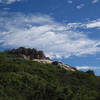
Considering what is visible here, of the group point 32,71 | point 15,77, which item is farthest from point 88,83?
point 15,77

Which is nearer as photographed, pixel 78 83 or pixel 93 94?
pixel 93 94

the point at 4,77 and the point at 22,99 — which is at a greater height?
the point at 4,77

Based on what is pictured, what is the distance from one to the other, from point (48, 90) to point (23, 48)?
33.0 meters

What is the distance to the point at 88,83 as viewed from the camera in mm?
37938

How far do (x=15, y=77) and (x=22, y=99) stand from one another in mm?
6719

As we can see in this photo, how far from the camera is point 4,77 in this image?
32.1 metres

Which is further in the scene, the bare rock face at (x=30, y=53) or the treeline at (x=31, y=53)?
the treeline at (x=31, y=53)

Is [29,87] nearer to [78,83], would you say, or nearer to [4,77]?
[4,77]

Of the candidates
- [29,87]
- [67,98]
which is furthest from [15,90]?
[67,98]

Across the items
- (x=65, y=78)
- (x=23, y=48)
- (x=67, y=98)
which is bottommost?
(x=67, y=98)

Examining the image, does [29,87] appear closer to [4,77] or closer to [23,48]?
[4,77]

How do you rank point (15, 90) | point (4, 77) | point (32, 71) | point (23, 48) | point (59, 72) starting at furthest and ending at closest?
1. point (23, 48)
2. point (59, 72)
3. point (32, 71)
4. point (4, 77)
5. point (15, 90)

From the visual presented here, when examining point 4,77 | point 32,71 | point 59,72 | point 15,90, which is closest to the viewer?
point 15,90

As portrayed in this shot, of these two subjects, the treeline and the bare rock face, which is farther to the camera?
the treeline
